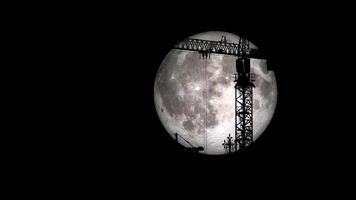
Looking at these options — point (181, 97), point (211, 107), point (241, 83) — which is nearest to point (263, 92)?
point (241, 83)

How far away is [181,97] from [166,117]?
97 centimetres

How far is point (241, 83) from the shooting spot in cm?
1107

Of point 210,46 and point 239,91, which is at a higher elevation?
point 210,46

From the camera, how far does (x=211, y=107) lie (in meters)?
11.6

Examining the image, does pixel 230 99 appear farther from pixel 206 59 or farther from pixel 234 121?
pixel 206 59

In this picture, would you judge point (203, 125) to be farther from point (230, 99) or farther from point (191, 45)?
point (191, 45)

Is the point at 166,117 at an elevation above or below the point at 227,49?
below

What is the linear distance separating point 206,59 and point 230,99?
1890 mm

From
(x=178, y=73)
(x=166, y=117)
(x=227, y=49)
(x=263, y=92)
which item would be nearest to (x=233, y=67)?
(x=227, y=49)

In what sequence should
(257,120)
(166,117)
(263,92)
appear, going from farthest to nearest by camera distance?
(257,120) → (263,92) → (166,117)

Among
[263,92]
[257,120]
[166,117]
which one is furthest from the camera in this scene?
[257,120]

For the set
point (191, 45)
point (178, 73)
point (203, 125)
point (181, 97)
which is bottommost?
point (203, 125)

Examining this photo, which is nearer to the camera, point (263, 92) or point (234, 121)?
point (263, 92)

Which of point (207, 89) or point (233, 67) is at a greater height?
point (233, 67)
